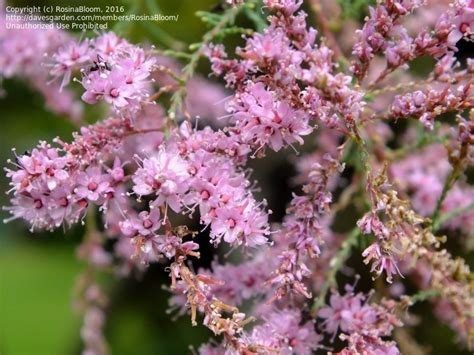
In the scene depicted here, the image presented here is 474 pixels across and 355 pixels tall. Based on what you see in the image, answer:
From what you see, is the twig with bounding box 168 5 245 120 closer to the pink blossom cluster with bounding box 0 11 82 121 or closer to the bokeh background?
the pink blossom cluster with bounding box 0 11 82 121

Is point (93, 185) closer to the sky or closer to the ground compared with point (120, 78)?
closer to the ground

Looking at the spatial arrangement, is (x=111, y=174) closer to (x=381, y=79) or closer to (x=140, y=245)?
(x=140, y=245)

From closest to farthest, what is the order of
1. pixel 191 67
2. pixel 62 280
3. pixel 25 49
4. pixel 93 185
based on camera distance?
1. pixel 93 185
2. pixel 191 67
3. pixel 25 49
4. pixel 62 280

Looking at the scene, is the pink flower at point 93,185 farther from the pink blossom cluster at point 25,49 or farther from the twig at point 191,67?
the pink blossom cluster at point 25,49

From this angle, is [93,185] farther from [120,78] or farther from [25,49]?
[25,49]

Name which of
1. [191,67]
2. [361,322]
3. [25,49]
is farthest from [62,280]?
[361,322]

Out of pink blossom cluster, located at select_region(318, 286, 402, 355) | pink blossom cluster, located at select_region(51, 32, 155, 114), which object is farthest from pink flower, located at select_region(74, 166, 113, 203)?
pink blossom cluster, located at select_region(318, 286, 402, 355)

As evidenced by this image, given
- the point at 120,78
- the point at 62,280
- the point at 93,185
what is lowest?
the point at 62,280

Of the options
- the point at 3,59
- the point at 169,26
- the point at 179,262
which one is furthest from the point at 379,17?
the point at 169,26
